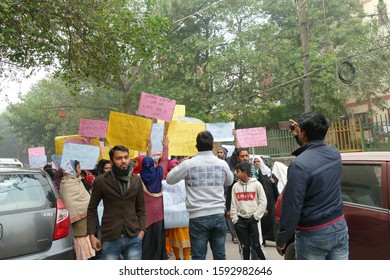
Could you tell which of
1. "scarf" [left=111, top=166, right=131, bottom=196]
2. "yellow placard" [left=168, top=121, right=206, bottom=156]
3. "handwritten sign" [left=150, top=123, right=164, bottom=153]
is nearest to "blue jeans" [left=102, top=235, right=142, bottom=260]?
"scarf" [left=111, top=166, right=131, bottom=196]

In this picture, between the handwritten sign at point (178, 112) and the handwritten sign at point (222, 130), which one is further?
the handwritten sign at point (222, 130)

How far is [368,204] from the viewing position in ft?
13.0

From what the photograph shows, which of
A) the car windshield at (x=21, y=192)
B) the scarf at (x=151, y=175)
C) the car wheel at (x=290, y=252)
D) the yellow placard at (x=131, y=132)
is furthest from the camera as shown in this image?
the yellow placard at (x=131, y=132)

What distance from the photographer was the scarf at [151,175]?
4949 millimetres

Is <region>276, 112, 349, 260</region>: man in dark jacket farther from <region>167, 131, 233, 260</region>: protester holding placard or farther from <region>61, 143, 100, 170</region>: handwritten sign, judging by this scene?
<region>61, 143, 100, 170</region>: handwritten sign

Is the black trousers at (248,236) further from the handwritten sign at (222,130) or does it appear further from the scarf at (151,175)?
the handwritten sign at (222,130)

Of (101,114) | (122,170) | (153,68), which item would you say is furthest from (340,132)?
(101,114)

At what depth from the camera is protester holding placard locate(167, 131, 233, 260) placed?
392 centimetres

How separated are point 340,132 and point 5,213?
39.5ft

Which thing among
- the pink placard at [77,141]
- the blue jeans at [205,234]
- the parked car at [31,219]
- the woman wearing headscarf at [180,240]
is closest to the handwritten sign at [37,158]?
the pink placard at [77,141]

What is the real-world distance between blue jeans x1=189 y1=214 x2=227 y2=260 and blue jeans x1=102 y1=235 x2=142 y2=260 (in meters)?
0.51

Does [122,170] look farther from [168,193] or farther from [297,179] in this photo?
[168,193]

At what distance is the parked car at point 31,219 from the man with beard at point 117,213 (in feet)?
1.51

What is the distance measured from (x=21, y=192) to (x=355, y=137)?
11446 millimetres
